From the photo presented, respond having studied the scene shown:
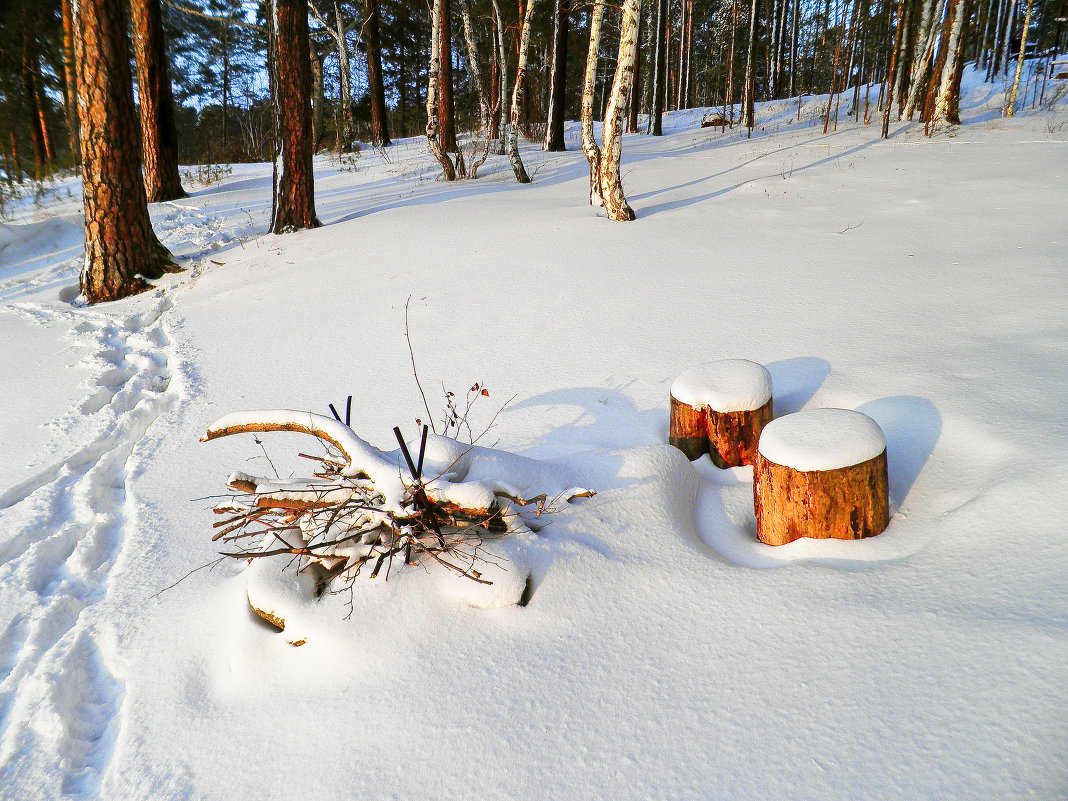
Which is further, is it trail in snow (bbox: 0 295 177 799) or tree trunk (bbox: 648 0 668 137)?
tree trunk (bbox: 648 0 668 137)

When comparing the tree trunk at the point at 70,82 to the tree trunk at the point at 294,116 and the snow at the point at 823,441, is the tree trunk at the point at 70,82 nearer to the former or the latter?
the tree trunk at the point at 294,116

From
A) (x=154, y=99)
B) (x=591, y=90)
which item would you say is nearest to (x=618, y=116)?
(x=591, y=90)

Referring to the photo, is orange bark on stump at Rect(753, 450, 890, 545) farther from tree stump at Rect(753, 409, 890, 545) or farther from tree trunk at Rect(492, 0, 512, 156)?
tree trunk at Rect(492, 0, 512, 156)

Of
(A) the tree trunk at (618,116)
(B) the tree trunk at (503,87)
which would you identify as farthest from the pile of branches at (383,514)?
(B) the tree trunk at (503,87)

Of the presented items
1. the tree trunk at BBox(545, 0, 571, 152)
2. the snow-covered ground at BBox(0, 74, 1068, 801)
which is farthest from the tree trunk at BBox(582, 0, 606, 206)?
the tree trunk at BBox(545, 0, 571, 152)

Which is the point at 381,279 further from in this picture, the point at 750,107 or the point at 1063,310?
the point at 750,107

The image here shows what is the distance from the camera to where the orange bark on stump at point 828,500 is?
2057 millimetres

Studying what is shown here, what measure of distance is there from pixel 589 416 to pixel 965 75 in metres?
25.0

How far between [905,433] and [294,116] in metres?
6.86

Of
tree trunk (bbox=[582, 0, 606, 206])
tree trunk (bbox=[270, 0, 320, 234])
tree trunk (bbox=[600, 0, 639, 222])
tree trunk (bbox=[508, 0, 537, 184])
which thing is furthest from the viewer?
tree trunk (bbox=[508, 0, 537, 184])

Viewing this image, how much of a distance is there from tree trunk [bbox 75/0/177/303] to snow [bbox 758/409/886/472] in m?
6.42

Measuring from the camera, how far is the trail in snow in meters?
1.76

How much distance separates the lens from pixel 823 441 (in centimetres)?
212

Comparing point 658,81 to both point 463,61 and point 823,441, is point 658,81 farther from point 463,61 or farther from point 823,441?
point 823,441
